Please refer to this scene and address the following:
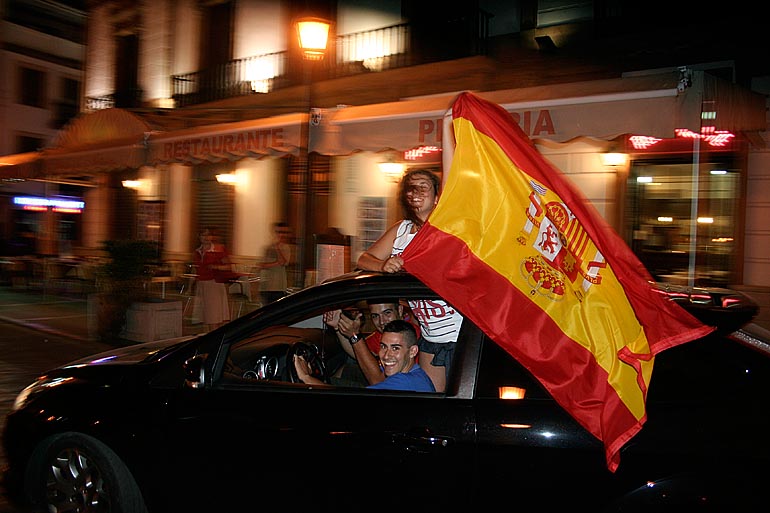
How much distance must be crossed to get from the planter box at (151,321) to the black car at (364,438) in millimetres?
5796

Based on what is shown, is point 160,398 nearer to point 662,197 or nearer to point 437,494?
point 437,494

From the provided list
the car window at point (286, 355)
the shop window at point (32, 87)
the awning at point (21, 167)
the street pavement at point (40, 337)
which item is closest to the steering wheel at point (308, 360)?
the car window at point (286, 355)

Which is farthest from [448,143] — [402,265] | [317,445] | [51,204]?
[51,204]

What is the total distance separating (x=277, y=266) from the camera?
32.3 feet

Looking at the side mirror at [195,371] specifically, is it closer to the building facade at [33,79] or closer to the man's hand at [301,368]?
the man's hand at [301,368]

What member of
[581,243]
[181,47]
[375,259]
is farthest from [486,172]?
[181,47]

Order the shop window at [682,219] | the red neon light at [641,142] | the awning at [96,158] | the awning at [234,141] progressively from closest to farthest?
the awning at [234,141], the shop window at [682,219], the red neon light at [641,142], the awning at [96,158]

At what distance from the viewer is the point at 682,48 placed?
382 inches

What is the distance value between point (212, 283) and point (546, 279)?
7.85 metres

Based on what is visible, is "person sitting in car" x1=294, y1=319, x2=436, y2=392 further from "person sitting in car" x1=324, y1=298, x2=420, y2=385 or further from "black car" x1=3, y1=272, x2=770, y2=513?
"black car" x1=3, y1=272, x2=770, y2=513

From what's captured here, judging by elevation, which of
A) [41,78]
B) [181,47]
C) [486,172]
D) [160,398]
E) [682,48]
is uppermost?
[41,78]

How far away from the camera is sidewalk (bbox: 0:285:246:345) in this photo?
10442 mm

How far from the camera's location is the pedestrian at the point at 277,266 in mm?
9672

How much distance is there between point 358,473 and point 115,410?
4.08ft
